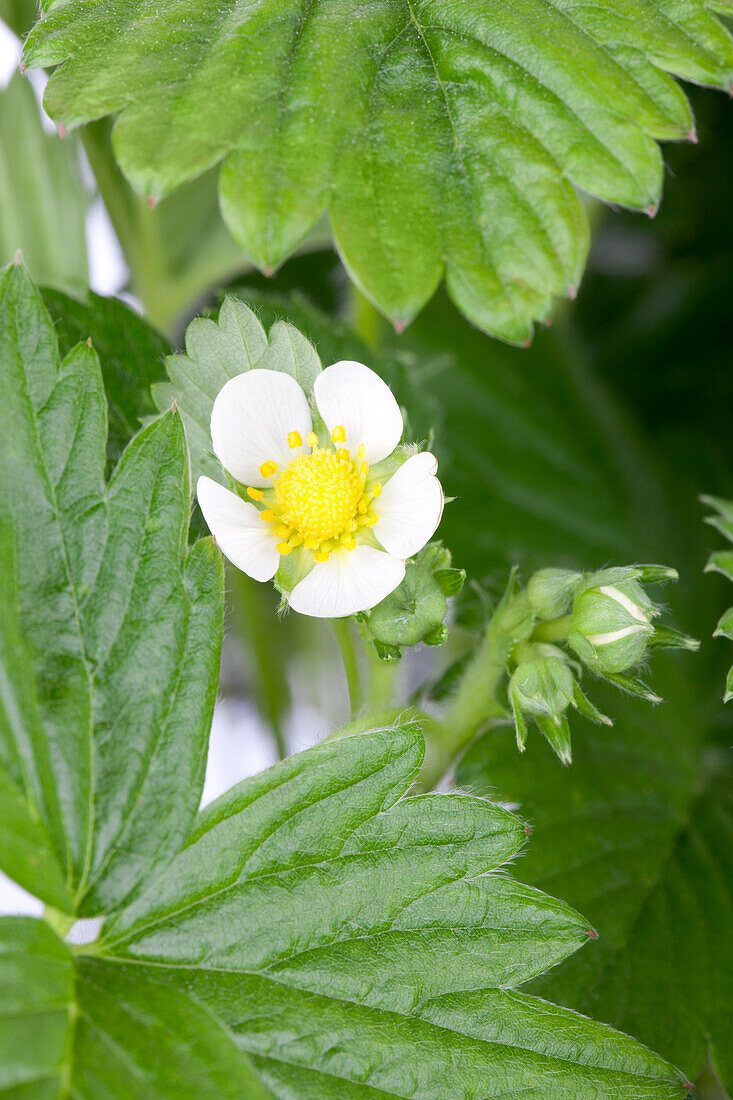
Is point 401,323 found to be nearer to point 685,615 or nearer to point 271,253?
point 271,253

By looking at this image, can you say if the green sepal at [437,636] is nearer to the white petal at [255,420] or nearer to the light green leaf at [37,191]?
the white petal at [255,420]

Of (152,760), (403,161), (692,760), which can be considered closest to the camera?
(152,760)

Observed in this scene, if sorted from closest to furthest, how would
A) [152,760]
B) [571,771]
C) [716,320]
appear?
[152,760] < [571,771] < [716,320]

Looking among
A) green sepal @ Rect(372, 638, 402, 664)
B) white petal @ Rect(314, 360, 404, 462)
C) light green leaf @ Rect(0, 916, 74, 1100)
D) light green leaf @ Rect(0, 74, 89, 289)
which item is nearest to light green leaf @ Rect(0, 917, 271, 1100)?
light green leaf @ Rect(0, 916, 74, 1100)

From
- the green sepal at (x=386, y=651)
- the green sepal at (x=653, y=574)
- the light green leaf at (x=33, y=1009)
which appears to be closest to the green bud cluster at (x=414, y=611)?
the green sepal at (x=386, y=651)

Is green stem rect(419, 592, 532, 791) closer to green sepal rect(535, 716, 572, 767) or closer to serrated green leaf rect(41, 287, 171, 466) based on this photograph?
green sepal rect(535, 716, 572, 767)

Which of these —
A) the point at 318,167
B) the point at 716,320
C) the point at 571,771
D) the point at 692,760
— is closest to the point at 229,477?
the point at 318,167

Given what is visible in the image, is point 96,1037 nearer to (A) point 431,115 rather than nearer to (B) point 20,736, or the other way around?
(B) point 20,736
